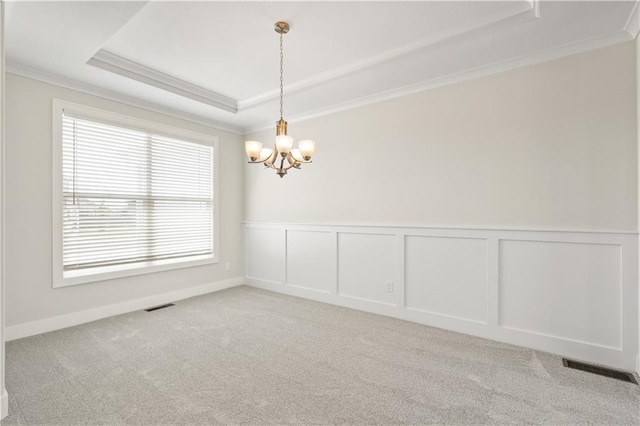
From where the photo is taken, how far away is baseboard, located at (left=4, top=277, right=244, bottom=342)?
3.08 meters

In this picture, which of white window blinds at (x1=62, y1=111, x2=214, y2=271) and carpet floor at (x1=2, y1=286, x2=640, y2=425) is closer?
carpet floor at (x1=2, y1=286, x2=640, y2=425)

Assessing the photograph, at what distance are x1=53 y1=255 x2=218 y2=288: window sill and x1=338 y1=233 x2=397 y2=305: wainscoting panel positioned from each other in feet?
6.63

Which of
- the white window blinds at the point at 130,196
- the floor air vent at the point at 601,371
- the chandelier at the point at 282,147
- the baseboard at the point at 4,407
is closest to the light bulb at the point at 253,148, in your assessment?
the chandelier at the point at 282,147

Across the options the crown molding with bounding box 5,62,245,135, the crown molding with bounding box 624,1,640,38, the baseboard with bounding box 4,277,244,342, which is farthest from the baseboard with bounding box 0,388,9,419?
the crown molding with bounding box 624,1,640,38

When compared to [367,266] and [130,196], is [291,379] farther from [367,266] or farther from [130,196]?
[130,196]

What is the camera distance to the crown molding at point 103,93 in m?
3.07

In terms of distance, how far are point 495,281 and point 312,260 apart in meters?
2.21

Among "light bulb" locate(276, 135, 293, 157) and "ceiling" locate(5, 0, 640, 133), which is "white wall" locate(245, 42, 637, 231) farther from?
"light bulb" locate(276, 135, 293, 157)

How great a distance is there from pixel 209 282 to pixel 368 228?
249 cm

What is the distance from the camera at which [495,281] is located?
3055 mm

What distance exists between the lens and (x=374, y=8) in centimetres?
238

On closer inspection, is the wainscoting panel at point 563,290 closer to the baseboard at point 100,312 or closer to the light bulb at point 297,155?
the light bulb at point 297,155

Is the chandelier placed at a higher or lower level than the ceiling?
lower

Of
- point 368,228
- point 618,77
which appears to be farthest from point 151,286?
point 618,77
